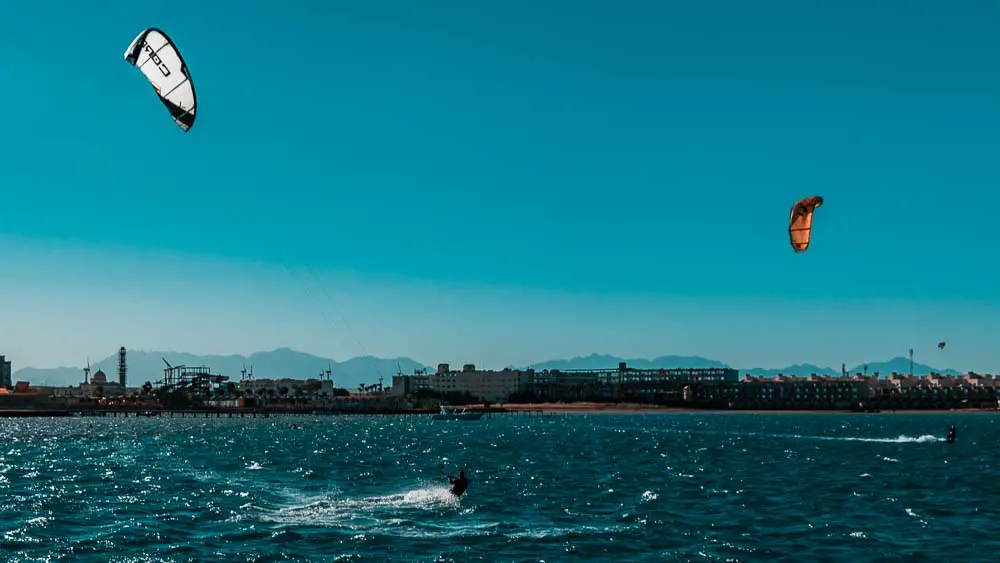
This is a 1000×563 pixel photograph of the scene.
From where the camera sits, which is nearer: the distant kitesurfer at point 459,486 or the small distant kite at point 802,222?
the small distant kite at point 802,222

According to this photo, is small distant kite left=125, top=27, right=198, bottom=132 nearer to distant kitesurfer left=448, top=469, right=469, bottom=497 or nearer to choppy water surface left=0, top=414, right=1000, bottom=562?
choppy water surface left=0, top=414, right=1000, bottom=562

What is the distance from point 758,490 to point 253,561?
95.4ft

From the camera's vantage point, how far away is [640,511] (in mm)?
42000

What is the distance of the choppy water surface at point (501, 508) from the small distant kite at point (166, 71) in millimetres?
14708

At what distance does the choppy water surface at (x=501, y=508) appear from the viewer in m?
33.0

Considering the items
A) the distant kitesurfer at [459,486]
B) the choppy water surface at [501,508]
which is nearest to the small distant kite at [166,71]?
the choppy water surface at [501,508]

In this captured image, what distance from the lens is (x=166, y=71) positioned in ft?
74.5

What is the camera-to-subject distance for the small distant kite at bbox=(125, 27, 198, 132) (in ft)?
73.2

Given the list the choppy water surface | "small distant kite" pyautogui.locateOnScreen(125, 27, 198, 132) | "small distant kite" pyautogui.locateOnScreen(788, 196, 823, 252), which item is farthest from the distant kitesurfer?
"small distant kite" pyautogui.locateOnScreen(125, 27, 198, 132)

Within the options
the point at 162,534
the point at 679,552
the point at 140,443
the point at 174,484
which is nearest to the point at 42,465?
the point at 174,484

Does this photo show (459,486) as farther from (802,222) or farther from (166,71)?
(166,71)

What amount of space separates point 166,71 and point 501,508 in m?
25.7

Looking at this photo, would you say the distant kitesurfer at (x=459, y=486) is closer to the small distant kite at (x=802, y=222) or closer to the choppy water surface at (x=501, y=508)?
the choppy water surface at (x=501, y=508)

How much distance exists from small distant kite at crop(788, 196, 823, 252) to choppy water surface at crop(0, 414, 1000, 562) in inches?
392
